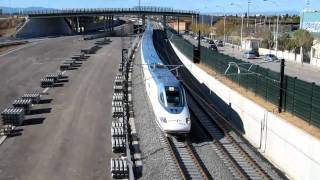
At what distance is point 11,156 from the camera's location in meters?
23.8

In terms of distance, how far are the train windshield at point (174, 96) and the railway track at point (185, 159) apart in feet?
6.53

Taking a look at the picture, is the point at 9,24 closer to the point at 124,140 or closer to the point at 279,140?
the point at 124,140

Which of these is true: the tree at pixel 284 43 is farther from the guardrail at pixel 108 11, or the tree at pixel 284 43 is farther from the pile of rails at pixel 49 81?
the guardrail at pixel 108 11

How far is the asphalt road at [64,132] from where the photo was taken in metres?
22.0

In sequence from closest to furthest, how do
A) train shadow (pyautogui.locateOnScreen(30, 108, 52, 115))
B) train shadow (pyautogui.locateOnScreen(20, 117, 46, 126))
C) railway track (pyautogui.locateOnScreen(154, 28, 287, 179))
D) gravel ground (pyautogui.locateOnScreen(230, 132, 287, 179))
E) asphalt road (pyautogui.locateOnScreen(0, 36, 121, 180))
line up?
1. asphalt road (pyautogui.locateOnScreen(0, 36, 121, 180))
2. gravel ground (pyautogui.locateOnScreen(230, 132, 287, 179))
3. railway track (pyautogui.locateOnScreen(154, 28, 287, 179))
4. train shadow (pyautogui.locateOnScreen(20, 117, 46, 126))
5. train shadow (pyautogui.locateOnScreen(30, 108, 52, 115))

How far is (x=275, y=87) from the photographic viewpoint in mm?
28438

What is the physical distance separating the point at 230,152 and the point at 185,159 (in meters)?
2.70

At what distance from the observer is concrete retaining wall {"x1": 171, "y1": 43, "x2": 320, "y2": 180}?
20875 mm

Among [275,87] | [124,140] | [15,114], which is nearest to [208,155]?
[124,140]

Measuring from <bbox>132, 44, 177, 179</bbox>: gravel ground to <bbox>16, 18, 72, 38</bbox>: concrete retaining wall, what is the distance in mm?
92556

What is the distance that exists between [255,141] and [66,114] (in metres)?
12.6

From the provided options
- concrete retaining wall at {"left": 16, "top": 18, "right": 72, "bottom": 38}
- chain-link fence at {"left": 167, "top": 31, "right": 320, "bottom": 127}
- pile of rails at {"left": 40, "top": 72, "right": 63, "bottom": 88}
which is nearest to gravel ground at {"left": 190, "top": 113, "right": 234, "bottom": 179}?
chain-link fence at {"left": 167, "top": 31, "right": 320, "bottom": 127}

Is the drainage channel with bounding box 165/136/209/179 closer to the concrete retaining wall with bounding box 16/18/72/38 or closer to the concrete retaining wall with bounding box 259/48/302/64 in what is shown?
the concrete retaining wall with bounding box 259/48/302/64

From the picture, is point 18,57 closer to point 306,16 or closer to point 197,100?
point 197,100
